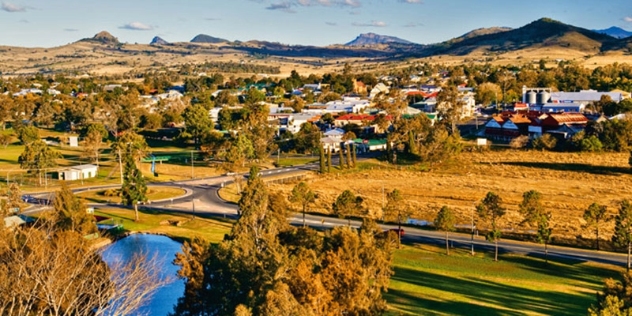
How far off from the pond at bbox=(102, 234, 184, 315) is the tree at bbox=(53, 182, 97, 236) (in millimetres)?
2489

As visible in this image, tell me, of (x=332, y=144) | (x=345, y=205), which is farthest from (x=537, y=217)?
(x=332, y=144)

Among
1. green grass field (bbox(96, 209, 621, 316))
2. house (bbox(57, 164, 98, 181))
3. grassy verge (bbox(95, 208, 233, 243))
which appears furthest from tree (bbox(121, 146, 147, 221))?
house (bbox(57, 164, 98, 181))

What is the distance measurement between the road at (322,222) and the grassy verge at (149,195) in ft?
4.19

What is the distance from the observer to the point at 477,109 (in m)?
124

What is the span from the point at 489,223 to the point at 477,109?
79.6 meters

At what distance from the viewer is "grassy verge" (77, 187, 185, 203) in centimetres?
5955

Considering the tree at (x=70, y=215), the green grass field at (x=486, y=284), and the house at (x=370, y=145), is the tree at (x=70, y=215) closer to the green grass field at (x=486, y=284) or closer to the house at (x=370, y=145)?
the green grass field at (x=486, y=284)

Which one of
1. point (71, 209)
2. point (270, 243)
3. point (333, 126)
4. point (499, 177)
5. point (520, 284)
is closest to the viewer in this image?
point (270, 243)

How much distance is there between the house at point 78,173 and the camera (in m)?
69.2

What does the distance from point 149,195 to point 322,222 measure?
2019cm

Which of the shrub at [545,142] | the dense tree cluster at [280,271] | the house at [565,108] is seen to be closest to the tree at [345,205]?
the dense tree cluster at [280,271]

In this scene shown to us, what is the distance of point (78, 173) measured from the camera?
229 feet

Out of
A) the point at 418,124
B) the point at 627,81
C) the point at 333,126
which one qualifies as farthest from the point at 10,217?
the point at 627,81

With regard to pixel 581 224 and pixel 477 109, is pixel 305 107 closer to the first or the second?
pixel 477 109
